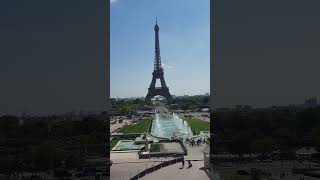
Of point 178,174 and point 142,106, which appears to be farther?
point 142,106

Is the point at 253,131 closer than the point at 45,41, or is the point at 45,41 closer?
the point at 45,41

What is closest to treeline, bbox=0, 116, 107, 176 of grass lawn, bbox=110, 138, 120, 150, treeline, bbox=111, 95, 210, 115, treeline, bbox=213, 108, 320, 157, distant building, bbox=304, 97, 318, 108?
treeline, bbox=213, 108, 320, 157

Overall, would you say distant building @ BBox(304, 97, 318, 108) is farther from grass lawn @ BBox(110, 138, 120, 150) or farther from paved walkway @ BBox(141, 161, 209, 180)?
grass lawn @ BBox(110, 138, 120, 150)

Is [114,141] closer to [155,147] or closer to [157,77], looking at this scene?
[155,147]

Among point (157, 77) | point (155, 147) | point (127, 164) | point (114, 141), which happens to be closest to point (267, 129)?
point (127, 164)

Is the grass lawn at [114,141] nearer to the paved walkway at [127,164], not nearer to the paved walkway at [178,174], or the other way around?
the paved walkway at [127,164]

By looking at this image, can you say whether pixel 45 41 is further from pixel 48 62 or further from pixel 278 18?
pixel 278 18

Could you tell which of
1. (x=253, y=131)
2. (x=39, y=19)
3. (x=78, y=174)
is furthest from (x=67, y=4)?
(x=253, y=131)

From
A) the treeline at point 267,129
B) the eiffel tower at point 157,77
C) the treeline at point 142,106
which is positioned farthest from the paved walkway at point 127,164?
the eiffel tower at point 157,77
